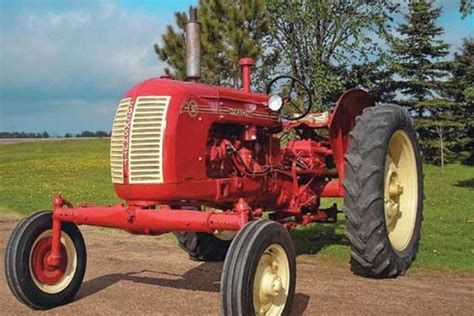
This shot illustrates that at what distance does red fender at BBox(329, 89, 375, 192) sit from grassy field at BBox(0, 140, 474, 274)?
4.59 ft

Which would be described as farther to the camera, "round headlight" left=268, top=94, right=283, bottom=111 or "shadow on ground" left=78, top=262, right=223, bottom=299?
"shadow on ground" left=78, top=262, right=223, bottom=299

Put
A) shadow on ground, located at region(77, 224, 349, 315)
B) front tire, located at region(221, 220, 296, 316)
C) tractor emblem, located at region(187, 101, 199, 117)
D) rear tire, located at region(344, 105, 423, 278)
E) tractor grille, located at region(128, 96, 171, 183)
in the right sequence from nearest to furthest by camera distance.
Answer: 1. front tire, located at region(221, 220, 296, 316)
2. tractor grille, located at region(128, 96, 171, 183)
3. tractor emblem, located at region(187, 101, 199, 117)
4. shadow on ground, located at region(77, 224, 349, 315)
5. rear tire, located at region(344, 105, 423, 278)


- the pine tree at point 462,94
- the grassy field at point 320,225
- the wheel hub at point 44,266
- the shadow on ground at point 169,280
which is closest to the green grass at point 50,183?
the grassy field at point 320,225

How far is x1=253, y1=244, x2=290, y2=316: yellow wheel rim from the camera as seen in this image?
4395 mm

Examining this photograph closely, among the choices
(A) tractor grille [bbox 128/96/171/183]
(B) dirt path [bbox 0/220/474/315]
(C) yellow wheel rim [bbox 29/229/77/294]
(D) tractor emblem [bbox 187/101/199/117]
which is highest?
(D) tractor emblem [bbox 187/101/199/117]

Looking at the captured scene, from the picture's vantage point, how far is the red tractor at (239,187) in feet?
15.1

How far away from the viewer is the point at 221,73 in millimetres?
21922

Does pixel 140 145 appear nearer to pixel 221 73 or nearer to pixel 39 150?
pixel 221 73

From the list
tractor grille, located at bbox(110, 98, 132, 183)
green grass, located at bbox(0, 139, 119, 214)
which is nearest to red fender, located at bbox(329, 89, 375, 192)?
tractor grille, located at bbox(110, 98, 132, 183)

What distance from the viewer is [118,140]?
17.1ft

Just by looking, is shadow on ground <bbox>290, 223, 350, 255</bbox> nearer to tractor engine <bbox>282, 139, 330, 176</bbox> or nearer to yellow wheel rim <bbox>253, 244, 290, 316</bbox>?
tractor engine <bbox>282, 139, 330, 176</bbox>

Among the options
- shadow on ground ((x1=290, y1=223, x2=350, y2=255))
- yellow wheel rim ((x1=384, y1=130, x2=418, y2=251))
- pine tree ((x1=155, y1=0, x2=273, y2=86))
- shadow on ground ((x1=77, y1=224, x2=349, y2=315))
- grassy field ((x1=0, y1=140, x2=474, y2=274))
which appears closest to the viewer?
shadow on ground ((x1=77, y1=224, x2=349, y2=315))

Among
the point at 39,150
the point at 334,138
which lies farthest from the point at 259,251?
the point at 39,150

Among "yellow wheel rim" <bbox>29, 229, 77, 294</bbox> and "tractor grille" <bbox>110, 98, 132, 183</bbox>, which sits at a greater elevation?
"tractor grille" <bbox>110, 98, 132, 183</bbox>
